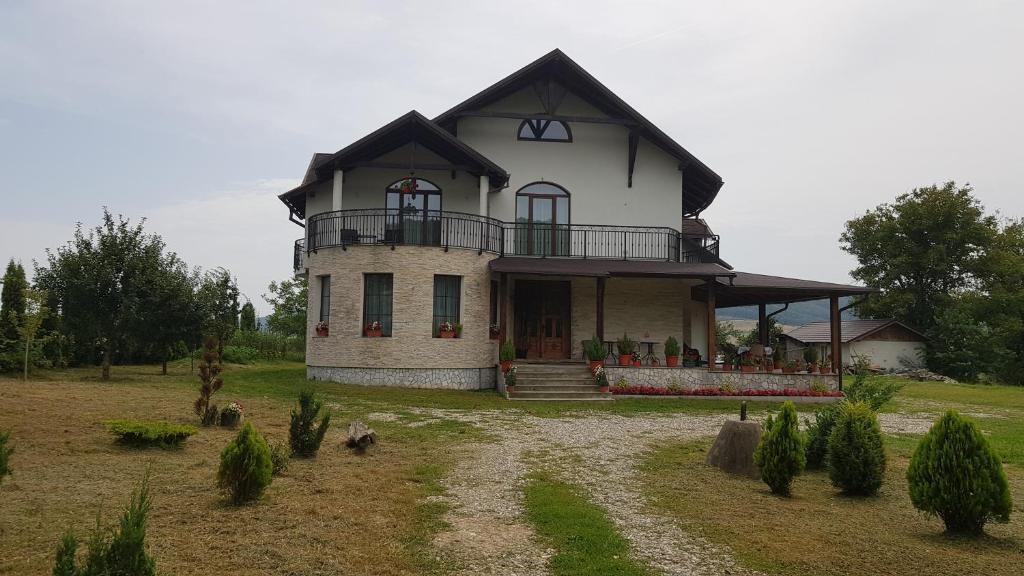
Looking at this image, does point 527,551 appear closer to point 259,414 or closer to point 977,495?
point 977,495

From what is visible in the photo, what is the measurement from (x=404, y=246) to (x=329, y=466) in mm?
10876

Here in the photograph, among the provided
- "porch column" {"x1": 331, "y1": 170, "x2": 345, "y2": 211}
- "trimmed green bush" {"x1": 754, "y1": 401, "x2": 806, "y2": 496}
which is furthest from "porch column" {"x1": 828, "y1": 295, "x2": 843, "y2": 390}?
"porch column" {"x1": 331, "y1": 170, "x2": 345, "y2": 211}

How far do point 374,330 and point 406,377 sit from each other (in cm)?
156

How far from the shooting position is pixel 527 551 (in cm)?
514

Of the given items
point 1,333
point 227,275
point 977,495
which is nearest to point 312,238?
point 227,275

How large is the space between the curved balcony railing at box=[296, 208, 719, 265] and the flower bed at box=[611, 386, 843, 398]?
4.83 m

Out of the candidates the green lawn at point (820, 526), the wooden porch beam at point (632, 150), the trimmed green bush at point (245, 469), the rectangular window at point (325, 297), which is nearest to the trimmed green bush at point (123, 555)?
the trimmed green bush at point (245, 469)

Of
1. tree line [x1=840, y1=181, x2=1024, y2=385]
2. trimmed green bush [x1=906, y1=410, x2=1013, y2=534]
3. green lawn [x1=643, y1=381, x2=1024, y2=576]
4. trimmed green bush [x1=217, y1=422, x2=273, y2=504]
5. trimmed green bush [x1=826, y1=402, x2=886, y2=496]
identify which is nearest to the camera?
green lawn [x1=643, y1=381, x2=1024, y2=576]

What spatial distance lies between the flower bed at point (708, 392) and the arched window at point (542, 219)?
529 centimetres

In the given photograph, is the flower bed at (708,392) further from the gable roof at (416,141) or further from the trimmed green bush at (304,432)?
the trimmed green bush at (304,432)

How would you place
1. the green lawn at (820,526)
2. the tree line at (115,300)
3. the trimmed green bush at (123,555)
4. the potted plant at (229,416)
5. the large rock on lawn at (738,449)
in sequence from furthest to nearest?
1. the tree line at (115,300)
2. the potted plant at (229,416)
3. the large rock on lawn at (738,449)
4. the green lawn at (820,526)
5. the trimmed green bush at (123,555)

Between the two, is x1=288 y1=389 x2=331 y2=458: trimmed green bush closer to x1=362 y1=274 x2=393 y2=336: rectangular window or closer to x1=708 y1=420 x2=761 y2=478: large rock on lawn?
x1=708 y1=420 x2=761 y2=478: large rock on lawn

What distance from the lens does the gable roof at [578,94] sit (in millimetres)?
19953

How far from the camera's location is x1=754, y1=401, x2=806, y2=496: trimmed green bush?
23.4 feet
